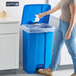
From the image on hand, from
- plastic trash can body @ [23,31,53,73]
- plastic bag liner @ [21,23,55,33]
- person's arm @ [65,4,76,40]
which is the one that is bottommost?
plastic trash can body @ [23,31,53,73]

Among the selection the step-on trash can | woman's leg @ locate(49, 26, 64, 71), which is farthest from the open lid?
woman's leg @ locate(49, 26, 64, 71)

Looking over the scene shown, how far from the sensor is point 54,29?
3.45m

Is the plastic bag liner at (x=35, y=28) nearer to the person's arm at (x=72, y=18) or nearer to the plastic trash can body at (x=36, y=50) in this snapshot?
the plastic trash can body at (x=36, y=50)

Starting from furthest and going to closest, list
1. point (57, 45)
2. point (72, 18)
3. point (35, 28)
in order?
1. point (35, 28)
2. point (57, 45)
3. point (72, 18)

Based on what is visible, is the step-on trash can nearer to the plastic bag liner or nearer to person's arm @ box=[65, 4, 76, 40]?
the plastic bag liner

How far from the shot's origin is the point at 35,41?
11.1 feet

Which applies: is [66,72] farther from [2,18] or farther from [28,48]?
[2,18]

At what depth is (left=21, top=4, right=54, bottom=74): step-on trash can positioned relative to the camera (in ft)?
11.0

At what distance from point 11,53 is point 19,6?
0.85 meters

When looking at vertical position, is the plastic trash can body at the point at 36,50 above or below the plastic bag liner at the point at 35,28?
below

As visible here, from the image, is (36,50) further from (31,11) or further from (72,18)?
(72,18)

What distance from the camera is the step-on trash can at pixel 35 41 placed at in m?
3.36

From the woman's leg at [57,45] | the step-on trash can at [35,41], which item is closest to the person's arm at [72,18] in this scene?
the woman's leg at [57,45]

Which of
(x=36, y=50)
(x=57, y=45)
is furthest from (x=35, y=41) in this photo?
(x=57, y=45)
